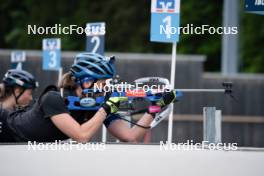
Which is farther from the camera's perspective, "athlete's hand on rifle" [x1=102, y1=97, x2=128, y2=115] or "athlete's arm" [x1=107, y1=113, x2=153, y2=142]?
"athlete's arm" [x1=107, y1=113, x2=153, y2=142]

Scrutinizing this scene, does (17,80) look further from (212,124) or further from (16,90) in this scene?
(212,124)

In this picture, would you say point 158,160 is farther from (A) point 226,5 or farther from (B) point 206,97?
(A) point 226,5

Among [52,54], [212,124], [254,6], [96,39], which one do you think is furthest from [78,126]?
[52,54]

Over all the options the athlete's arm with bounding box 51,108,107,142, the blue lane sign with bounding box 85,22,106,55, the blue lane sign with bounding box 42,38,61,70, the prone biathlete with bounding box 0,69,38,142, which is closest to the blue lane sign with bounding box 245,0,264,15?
the athlete's arm with bounding box 51,108,107,142

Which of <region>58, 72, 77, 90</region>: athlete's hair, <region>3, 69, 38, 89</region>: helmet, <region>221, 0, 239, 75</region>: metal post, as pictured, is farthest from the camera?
<region>221, 0, 239, 75</region>: metal post

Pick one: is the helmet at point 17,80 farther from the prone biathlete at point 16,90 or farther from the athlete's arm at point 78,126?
the athlete's arm at point 78,126

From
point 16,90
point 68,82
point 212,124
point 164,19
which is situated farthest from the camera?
point 16,90

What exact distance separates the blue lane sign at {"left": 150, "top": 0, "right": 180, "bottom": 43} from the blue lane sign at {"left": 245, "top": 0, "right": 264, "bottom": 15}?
0.66 m

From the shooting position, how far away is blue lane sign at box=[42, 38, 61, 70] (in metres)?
13.5

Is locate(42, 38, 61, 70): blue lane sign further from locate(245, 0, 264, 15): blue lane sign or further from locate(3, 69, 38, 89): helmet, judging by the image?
locate(245, 0, 264, 15): blue lane sign

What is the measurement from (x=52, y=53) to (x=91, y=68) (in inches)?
276

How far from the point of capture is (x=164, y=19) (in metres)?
8.33

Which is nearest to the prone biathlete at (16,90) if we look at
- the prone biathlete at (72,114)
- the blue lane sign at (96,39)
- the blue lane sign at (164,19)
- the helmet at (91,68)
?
the blue lane sign at (164,19)

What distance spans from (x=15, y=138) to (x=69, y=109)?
0.52m
